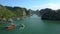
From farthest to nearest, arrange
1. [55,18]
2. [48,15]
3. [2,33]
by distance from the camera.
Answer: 1. [48,15]
2. [55,18]
3. [2,33]

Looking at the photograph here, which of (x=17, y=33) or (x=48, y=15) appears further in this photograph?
(x=48, y=15)

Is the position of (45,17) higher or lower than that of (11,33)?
lower

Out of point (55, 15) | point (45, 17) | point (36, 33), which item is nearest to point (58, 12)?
point (55, 15)

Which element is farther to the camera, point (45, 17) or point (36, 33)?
point (45, 17)

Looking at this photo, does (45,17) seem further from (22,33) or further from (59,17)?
(22,33)

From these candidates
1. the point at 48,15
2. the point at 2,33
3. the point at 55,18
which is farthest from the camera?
the point at 48,15

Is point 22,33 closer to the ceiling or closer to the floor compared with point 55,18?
closer to the ceiling

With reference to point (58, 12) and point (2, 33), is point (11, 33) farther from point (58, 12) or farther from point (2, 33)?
point (58, 12)

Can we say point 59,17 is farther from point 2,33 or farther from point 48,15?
point 2,33

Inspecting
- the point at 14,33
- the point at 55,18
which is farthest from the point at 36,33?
the point at 55,18
